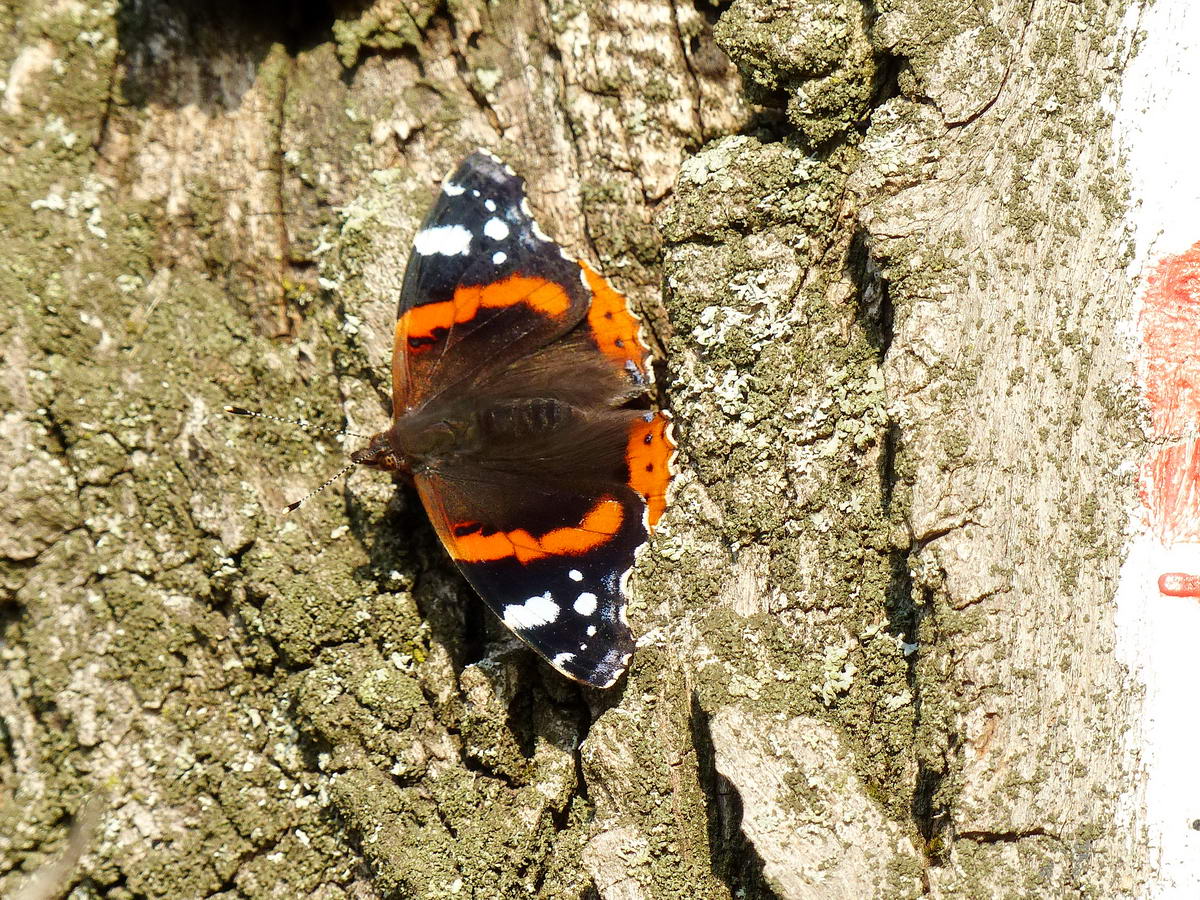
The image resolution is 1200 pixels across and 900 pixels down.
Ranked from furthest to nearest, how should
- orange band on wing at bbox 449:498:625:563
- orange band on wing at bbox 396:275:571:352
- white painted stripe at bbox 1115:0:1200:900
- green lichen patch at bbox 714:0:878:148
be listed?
orange band on wing at bbox 396:275:571:352, orange band on wing at bbox 449:498:625:563, green lichen patch at bbox 714:0:878:148, white painted stripe at bbox 1115:0:1200:900

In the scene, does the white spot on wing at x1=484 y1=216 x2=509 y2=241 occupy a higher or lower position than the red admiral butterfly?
higher

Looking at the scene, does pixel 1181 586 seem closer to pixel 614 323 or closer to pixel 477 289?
pixel 614 323

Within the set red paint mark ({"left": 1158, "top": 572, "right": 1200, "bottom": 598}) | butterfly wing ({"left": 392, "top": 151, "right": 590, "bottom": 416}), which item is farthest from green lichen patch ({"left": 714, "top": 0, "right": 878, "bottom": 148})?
red paint mark ({"left": 1158, "top": 572, "right": 1200, "bottom": 598})

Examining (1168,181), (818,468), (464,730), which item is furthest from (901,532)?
(464,730)

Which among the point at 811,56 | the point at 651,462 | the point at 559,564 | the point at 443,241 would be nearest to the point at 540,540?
the point at 559,564

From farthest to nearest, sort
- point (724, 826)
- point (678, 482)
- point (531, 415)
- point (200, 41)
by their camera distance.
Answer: point (200, 41) < point (531, 415) < point (678, 482) < point (724, 826)

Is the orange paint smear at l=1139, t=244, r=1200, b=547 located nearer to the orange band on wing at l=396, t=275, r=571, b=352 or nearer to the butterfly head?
the orange band on wing at l=396, t=275, r=571, b=352
